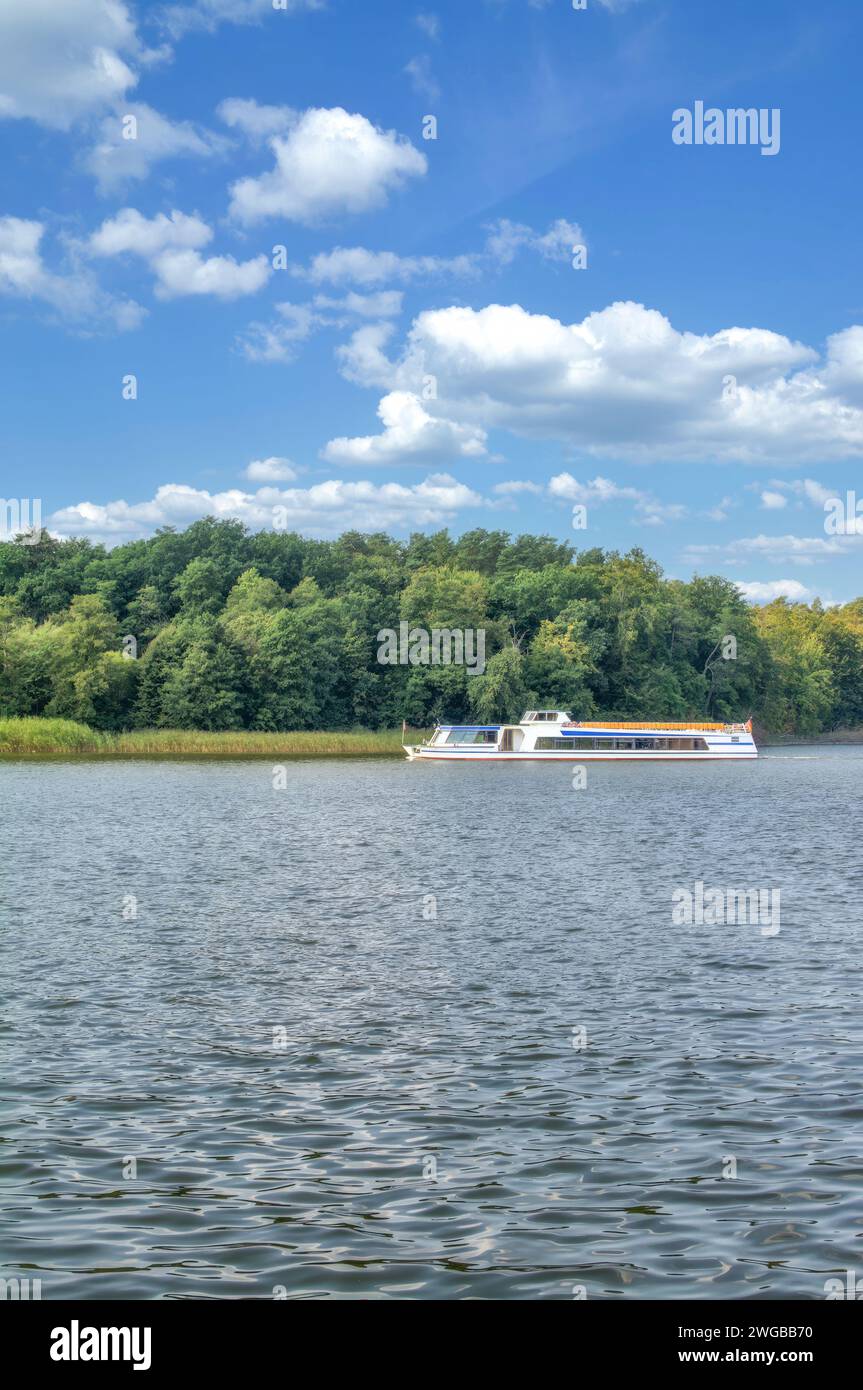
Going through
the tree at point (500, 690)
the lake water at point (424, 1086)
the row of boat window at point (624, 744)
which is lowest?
the lake water at point (424, 1086)

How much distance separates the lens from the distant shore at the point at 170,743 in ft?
356

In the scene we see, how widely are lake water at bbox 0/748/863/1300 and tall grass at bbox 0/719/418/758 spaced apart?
73816mm

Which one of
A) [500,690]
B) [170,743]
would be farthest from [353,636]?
[170,743]

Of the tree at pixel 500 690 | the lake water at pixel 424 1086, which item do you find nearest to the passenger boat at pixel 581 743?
the tree at pixel 500 690

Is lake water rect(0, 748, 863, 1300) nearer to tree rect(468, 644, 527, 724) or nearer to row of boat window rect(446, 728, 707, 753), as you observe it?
row of boat window rect(446, 728, 707, 753)

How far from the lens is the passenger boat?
116188 mm

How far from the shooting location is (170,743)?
116750 millimetres

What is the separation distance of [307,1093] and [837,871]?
26.8m

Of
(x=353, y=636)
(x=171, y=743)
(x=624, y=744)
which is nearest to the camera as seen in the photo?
(x=171, y=743)

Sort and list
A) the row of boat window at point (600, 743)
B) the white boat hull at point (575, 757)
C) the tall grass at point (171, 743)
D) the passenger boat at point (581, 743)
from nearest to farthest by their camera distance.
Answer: the tall grass at point (171, 743) < the white boat hull at point (575, 757) < the passenger boat at point (581, 743) < the row of boat window at point (600, 743)

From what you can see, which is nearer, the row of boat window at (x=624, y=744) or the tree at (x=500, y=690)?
the row of boat window at (x=624, y=744)

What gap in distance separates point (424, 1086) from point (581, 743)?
105 m

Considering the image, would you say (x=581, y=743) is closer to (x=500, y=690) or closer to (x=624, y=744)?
(x=624, y=744)

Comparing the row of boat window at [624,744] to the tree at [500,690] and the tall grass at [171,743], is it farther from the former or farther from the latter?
the tree at [500,690]
